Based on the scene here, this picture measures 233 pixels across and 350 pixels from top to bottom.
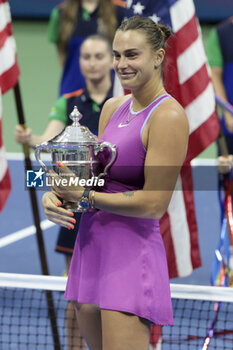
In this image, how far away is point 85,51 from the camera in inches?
188

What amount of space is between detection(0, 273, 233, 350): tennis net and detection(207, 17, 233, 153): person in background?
132cm

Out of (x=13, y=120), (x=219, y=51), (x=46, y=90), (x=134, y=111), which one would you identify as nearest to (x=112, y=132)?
(x=134, y=111)

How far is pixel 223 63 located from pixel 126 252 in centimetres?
302

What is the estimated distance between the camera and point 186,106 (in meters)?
4.12

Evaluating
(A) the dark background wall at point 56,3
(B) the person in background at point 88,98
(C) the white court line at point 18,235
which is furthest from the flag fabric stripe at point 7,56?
(A) the dark background wall at point 56,3

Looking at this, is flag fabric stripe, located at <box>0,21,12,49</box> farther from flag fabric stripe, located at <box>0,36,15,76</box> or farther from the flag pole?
the flag pole

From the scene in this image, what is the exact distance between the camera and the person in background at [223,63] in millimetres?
5430

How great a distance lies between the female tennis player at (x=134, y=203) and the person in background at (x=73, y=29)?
3808mm

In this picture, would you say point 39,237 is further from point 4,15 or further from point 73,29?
point 73,29

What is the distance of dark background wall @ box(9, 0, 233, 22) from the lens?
15377mm

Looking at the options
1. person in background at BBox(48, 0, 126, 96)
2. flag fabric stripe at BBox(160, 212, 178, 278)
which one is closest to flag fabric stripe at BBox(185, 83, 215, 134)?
flag fabric stripe at BBox(160, 212, 178, 278)

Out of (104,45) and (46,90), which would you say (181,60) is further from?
(46,90)

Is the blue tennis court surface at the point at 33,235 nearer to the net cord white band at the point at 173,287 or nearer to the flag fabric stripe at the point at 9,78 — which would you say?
the flag fabric stripe at the point at 9,78

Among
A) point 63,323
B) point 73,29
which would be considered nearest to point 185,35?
point 63,323
